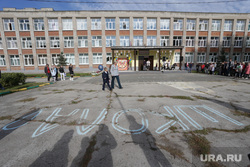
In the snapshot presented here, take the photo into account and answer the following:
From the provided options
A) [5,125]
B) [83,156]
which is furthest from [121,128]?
[5,125]

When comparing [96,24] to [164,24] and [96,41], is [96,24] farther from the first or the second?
[164,24]

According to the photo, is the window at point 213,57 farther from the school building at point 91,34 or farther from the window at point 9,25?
the window at point 9,25

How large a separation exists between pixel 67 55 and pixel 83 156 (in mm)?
27800

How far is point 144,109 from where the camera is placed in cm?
460

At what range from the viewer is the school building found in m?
25.2

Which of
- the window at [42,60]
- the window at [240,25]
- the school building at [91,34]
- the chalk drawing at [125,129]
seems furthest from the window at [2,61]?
the window at [240,25]

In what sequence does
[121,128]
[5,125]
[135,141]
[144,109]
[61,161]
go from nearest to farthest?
[61,161] → [135,141] → [121,128] → [5,125] → [144,109]

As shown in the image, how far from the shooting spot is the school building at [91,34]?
25.2m

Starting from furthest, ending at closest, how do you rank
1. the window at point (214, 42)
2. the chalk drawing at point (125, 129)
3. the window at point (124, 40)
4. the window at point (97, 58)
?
the window at point (214, 42)
the window at point (97, 58)
the window at point (124, 40)
the chalk drawing at point (125, 129)

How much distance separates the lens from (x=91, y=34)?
2561 cm

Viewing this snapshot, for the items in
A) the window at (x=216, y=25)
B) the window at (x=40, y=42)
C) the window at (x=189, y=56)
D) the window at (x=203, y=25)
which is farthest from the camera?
the window at (x=189, y=56)

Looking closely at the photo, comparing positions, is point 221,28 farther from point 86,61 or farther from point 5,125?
point 5,125

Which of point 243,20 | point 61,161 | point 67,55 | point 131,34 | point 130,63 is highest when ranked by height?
point 243,20

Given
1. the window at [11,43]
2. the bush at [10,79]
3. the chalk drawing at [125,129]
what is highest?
the window at [11,43]
